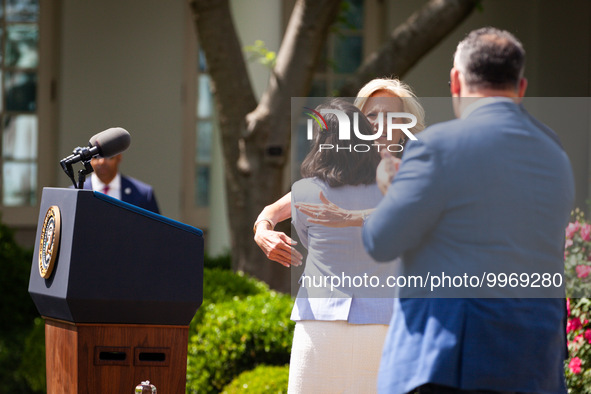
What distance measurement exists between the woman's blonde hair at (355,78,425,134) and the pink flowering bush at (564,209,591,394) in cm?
159

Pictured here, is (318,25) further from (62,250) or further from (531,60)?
(62,250)

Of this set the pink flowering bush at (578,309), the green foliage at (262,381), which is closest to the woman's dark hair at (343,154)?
the pink flowering bush at (578,309)

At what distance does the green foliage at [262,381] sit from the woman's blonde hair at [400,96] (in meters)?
2.37

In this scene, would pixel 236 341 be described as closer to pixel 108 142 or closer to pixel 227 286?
pixel 227 286

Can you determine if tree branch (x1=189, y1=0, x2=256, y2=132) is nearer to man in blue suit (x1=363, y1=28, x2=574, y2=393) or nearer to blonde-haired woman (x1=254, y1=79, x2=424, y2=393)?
blonde-haired woman (x1=254, y1=79, x2=424, y2=393)

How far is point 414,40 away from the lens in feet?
19.8

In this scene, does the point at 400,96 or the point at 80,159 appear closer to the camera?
the point at 400,96

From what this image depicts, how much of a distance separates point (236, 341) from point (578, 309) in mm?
2004

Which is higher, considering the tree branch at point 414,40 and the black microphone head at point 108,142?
the tree branch at point 414,40

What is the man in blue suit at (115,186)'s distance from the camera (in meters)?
5.18

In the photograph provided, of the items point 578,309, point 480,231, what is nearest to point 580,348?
point 578,309

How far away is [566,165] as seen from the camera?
209 cm

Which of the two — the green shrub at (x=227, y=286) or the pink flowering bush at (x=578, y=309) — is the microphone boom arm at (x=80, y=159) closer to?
the pink flowering bush at (x=578, y=309)

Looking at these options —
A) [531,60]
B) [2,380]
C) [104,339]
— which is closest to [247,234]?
[2,380]
